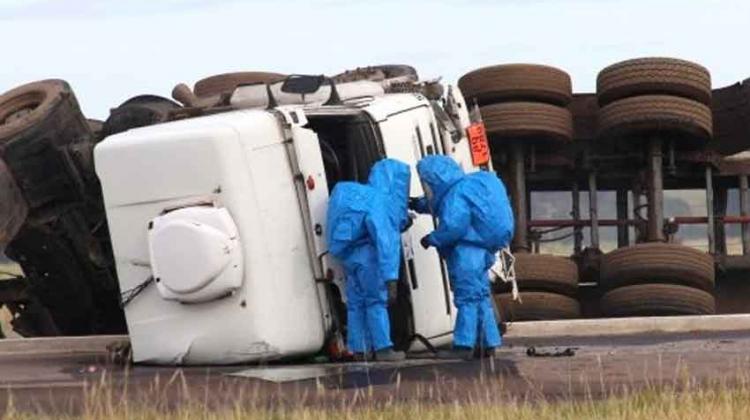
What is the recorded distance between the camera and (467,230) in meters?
10.3

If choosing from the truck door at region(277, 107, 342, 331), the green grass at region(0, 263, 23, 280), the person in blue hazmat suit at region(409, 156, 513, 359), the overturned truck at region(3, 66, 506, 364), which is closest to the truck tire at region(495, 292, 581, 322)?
the overturned truck at region(3, 66, 506, 364)

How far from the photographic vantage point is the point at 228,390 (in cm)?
874

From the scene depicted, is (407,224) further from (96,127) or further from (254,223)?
(96,127)

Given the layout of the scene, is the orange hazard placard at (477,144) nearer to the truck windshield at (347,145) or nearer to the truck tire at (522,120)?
the truck windshield at (347,145)

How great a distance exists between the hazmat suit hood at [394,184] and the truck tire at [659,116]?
468 centimetres

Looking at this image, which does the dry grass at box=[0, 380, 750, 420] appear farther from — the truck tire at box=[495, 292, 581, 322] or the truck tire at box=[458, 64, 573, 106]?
the truck tire at box=[458, 64, 573, 106]

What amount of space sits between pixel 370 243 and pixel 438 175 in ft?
2.06

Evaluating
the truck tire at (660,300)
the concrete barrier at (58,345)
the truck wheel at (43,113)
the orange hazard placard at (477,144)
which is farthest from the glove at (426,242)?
the truck tire at (660,300)

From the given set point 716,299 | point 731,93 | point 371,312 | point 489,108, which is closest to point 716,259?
point 716,299

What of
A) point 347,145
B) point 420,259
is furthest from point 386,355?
point 347,145

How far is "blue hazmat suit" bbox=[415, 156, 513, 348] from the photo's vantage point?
406 inches

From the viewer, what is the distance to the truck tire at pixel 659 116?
14.5 meters

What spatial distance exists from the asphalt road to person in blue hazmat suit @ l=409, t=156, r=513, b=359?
29 centimetres

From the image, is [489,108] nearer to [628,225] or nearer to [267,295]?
[628,225]
